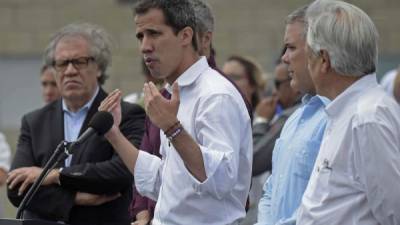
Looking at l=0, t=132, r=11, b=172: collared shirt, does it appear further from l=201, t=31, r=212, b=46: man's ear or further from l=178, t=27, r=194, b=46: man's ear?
l=178, t=27, r=194, b=46: man's ear

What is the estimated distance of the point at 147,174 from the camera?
17.1 feet

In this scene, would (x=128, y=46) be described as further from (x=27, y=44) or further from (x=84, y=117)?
(x=84, y=117)

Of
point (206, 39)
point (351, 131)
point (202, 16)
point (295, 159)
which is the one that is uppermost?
point (202, 16)

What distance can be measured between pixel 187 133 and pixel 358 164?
714 millimetres

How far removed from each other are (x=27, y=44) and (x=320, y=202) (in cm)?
1002

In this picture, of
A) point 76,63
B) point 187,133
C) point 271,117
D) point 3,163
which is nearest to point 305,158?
point 187,133

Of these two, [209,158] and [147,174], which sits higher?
[209,158]

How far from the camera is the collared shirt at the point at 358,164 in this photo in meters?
4.24

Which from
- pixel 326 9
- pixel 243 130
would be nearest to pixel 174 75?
pixel 243 130

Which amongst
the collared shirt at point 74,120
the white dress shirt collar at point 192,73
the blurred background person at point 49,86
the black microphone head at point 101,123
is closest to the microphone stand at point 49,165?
the black microphone head at point 101,123

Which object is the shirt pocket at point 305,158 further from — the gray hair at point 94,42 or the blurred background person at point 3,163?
the blurred background person at point 3,163

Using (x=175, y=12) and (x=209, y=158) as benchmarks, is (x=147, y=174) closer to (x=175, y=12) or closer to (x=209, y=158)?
(x=209, y=158)

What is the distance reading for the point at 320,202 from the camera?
14.4 ft

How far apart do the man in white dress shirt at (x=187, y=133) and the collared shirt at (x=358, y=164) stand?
467mm
